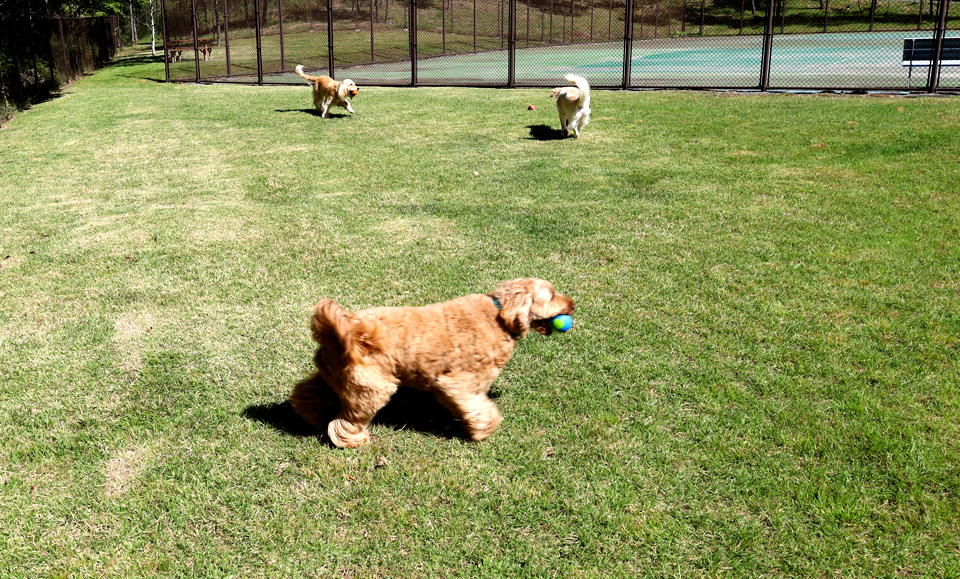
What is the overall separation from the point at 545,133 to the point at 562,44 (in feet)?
79.4

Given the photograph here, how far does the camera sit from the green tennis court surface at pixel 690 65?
1806cm

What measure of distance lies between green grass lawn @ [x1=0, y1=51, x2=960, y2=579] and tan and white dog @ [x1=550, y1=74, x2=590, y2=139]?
183cm

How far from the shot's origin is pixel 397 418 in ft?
12.6

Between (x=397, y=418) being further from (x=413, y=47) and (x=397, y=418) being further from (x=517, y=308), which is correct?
(x=413, y=47)

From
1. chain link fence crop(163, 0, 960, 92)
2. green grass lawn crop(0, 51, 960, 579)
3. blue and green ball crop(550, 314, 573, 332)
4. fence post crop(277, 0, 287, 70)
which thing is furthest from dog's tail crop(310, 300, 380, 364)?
fence post crop(277, 0, 287, 70)

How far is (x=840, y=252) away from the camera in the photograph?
19.7 ft

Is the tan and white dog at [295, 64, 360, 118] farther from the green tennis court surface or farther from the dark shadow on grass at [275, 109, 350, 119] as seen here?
the green tennis court surface

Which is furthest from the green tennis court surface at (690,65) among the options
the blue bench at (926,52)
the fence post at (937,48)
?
the fence post at (937,48)

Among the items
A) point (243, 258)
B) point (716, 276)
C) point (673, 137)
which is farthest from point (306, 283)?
point (673, 137)

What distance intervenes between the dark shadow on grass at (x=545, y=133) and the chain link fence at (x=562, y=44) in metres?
5.62

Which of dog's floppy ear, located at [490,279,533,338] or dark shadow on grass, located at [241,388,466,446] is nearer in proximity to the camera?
dog's floppy ear, located at [490,279,533,338]

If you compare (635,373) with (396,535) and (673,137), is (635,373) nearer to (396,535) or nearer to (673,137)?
(396,535)

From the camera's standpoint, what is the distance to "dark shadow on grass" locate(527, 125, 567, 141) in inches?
445

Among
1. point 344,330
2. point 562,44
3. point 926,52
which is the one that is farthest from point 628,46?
point 562,44
